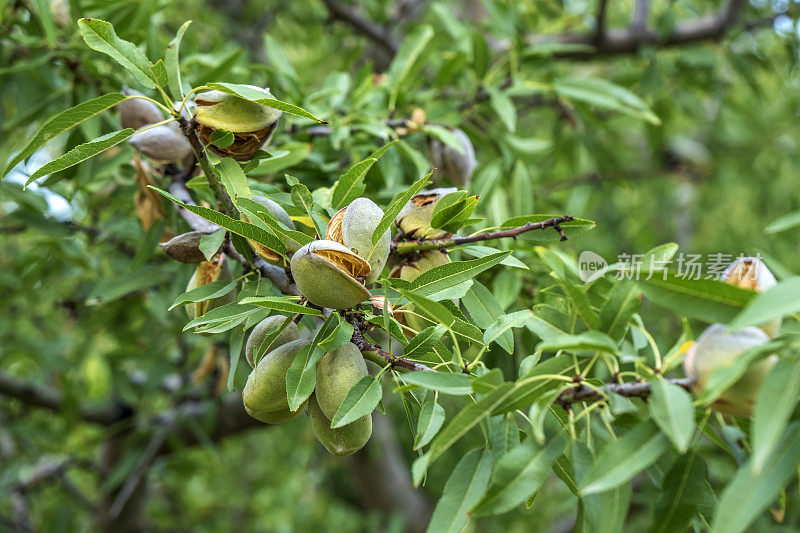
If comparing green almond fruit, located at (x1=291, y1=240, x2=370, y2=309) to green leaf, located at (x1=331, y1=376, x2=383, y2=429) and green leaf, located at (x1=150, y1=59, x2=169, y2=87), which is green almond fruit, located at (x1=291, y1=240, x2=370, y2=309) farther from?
green leaf, located at (x1=150, y1=59, x2=169, y2=87)

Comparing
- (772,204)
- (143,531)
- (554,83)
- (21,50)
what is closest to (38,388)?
(143,531)

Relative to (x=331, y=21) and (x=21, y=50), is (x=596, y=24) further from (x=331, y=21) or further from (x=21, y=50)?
(x=21, y=50)

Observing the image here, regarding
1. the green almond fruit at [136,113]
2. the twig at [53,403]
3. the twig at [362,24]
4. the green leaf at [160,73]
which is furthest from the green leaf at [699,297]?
the twig at [53,403]

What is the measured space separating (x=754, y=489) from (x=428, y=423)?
29 cm

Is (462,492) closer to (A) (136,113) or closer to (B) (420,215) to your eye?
(B) (420,215)

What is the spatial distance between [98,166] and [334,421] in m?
0.88

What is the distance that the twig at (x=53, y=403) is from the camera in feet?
7.11

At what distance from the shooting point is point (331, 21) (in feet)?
7.57

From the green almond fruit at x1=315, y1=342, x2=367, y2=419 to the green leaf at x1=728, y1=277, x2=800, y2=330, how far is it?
14.7 inches

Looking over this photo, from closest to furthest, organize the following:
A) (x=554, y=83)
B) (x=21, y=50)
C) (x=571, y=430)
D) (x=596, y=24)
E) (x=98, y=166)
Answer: (x=571, y=430) < (x=98, y=166) < (x=21, y=50) < (x=554, y=83) < (x=596, y=24)

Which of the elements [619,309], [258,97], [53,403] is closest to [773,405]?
[619,309]

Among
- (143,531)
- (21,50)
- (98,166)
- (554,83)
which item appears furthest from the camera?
(143,531)

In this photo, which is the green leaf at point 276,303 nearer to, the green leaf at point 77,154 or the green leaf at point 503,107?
the green leaf at point 77,154

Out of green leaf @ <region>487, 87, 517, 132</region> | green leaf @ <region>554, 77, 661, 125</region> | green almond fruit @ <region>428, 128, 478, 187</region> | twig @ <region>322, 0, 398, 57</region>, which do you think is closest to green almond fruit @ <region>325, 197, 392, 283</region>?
green almond fruit @ <region>428, 128, 478, 187</region>
